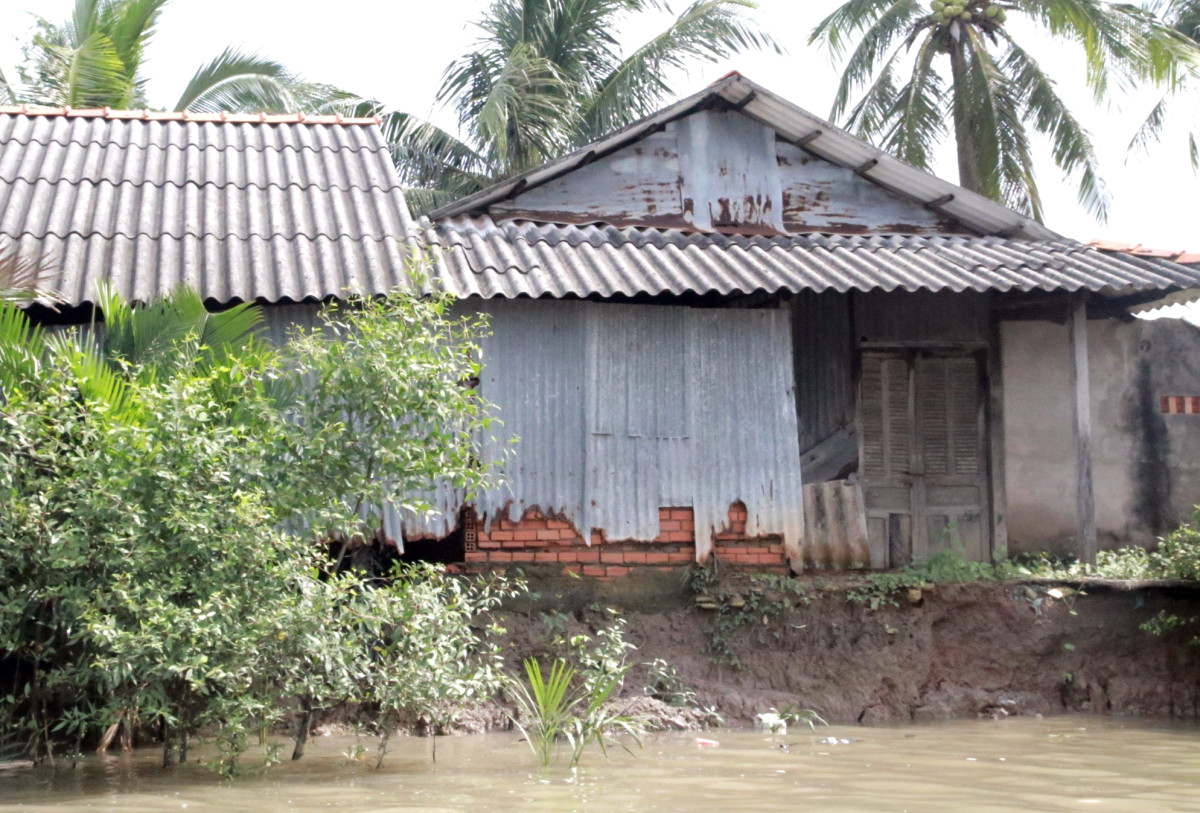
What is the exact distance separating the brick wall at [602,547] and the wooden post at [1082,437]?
2501 millimetres

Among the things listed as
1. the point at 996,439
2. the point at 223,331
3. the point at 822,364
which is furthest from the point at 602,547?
the point at 996,439

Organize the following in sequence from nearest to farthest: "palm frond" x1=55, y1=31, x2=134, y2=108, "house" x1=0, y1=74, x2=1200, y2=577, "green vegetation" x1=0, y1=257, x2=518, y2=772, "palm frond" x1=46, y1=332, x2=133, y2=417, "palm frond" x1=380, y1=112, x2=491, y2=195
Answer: "green vegetation" x1=0, y1=257, x2=518, y2=772 < "palm frond" x1=46, y1=332, x2=133, y2=417 < "house" x1=0, y1=74, x2=1200, y2=577 < "palm frond" x1=55, y1=31, x2=134, y2=108 < "palm frond" x1=380, y1=112, x2=491, y2=195

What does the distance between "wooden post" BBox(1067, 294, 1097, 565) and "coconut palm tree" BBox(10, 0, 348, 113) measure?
37.2ft

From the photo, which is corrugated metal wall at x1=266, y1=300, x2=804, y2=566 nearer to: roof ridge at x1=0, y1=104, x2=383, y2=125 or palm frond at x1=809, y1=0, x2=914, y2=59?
roof ridge at x1=0, y1=104, x2=383, y2=125

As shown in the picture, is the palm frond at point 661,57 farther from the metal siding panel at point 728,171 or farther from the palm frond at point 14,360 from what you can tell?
the palm frond at point 14,360

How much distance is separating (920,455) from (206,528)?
710 cm

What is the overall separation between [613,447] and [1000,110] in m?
10.5

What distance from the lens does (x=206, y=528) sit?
564cm

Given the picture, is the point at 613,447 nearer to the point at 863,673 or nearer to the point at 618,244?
the point at 618,244

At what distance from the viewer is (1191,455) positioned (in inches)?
428

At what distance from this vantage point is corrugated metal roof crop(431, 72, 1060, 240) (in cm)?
1039

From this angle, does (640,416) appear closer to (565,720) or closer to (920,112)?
(565,720)

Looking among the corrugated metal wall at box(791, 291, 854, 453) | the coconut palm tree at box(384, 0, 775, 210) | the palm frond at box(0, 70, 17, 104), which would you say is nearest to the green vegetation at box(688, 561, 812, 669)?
the corrugated metal wall at box(791, 291, 854, 453)

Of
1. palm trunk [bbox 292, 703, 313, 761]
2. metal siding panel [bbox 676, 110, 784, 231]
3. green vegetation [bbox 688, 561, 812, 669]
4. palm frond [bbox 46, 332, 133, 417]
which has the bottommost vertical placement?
palm trunk [bbox 292, 703, 313, 761]
